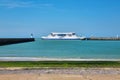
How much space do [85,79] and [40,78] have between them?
69.2 inches

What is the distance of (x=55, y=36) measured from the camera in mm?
196125

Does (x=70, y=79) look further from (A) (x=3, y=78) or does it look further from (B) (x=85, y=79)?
(A) (x=3, y=78)

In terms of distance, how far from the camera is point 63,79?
13820 mm

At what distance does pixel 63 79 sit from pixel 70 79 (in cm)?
28

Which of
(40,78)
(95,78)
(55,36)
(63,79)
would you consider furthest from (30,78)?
(55,36)

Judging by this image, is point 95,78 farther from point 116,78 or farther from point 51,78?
point 51,78

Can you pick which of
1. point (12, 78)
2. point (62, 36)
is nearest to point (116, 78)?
point (12, 78)

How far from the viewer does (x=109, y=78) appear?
14234mm

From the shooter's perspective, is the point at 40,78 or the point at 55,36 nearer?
the point at 40,78

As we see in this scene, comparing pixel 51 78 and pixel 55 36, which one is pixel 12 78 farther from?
pixel 55 36

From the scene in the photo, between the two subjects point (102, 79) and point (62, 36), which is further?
point (62, 36)

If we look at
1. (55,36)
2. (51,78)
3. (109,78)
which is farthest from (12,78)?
(55,36)

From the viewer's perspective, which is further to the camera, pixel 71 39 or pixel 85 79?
pixel 71 39

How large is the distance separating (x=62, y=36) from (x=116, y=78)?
597 ft
